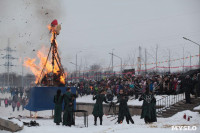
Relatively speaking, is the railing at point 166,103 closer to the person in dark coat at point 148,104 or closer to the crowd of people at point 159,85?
the crowd of people at point 159,85

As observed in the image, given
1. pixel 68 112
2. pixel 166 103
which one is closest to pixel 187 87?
pixel 166 103

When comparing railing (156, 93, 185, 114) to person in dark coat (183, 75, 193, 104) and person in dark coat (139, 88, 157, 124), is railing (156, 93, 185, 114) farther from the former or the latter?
person in dark coat (139, 88, 157, 124)

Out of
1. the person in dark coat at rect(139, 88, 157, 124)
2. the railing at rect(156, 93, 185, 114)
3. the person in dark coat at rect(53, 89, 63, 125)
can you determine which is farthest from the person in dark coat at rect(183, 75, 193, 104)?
the person in dark coat at rect(53, 89, 63, 125)

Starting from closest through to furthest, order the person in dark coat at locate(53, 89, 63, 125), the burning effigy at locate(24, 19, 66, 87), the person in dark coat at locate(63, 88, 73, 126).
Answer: the person in dark coat at locate(63, 88, 73, 126) < the person in dark coat at locate(53, 89, 63, 125) < the burning effigy at locate(24, 19, 66, 87)

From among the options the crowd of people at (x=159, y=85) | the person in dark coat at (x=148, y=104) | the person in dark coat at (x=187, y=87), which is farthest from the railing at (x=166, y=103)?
the person in dark coat at (x=148, y=104)

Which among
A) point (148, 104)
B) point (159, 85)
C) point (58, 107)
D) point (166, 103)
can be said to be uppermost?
point (159, 85)

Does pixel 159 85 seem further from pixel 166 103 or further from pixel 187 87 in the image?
pixel 187 87

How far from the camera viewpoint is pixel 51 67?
19984 mm

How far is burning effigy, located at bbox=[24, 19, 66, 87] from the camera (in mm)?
19500

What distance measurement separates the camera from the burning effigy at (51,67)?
768 inches

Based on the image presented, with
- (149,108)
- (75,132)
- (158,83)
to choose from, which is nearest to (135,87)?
(158,83)

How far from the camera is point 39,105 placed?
18.2 meters

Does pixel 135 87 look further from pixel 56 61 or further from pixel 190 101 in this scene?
pixel 56 61

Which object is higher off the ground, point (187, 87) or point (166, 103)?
point (187, 87)
